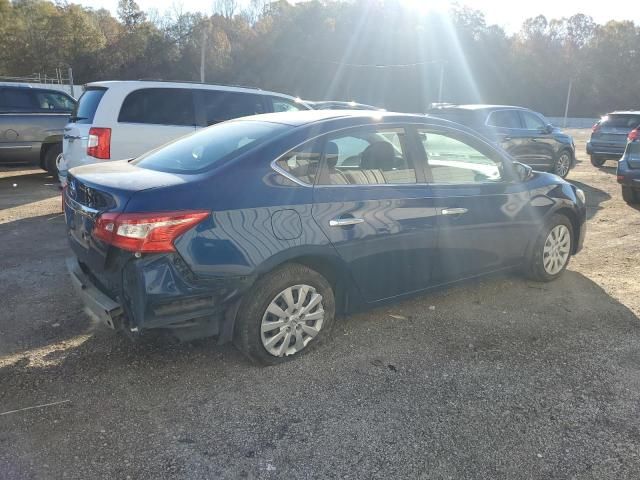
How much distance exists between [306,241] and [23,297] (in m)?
2.77

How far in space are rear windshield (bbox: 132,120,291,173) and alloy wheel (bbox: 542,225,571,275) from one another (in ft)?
9.40

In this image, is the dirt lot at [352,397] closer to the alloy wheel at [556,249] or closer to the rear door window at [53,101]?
the alloy wheel at [556,249]

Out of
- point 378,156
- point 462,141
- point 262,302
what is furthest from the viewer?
point 462,141

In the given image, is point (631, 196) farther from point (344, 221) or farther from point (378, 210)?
point (344, 221)

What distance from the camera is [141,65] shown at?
2030 inches

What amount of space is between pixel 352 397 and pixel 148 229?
1.53 metres

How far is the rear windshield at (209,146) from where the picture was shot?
11.3ft

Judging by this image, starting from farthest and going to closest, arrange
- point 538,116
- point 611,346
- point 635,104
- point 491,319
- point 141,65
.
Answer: point 635,104
point 141,65
point 538,116
point 491,319
point 611,346

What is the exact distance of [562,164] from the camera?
12.3 m

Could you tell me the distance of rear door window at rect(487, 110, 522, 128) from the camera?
1077 cm

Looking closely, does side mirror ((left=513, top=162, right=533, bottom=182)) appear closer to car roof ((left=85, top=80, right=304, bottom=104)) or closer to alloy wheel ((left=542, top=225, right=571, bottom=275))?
alloy wheel ((left=542, top=225, right=571, bottom=275))

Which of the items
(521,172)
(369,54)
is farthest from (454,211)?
(369,54)

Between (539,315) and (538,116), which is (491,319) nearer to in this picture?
(539,315)

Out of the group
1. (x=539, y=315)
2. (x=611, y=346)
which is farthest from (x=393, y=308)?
(x=611, y=346)
